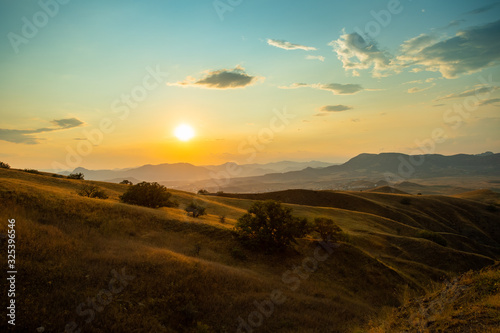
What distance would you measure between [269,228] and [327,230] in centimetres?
775

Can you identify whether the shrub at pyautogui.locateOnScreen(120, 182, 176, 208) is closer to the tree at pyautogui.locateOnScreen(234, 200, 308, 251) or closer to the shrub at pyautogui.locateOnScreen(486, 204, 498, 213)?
the tree at pyautogui.locateOnScreen(234, 200, 308, 251)

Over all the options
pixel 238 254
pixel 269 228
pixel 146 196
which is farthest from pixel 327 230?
pixel 146 196

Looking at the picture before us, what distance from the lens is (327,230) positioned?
26375 millimetres

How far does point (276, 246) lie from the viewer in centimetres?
2139

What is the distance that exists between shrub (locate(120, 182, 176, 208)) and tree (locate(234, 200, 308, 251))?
13.5 meters

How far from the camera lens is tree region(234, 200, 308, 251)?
21312 mm

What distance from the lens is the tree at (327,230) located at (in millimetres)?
25941

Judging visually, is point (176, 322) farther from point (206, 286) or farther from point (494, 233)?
point (494, 233)

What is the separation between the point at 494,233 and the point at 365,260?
61.2 meters

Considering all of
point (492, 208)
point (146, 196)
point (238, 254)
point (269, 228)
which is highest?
point (146, 196)

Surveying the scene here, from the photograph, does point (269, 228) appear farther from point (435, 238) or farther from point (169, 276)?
point (435, 238)

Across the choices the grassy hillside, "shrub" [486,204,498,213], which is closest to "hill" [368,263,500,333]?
the grassy hillside

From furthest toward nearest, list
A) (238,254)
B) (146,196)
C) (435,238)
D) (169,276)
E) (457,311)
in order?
(435,238)
(146,196)
(238,254)
(169,276)
(457,311)

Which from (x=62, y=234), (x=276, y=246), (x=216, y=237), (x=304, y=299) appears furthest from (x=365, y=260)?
(x=62, y=234)
